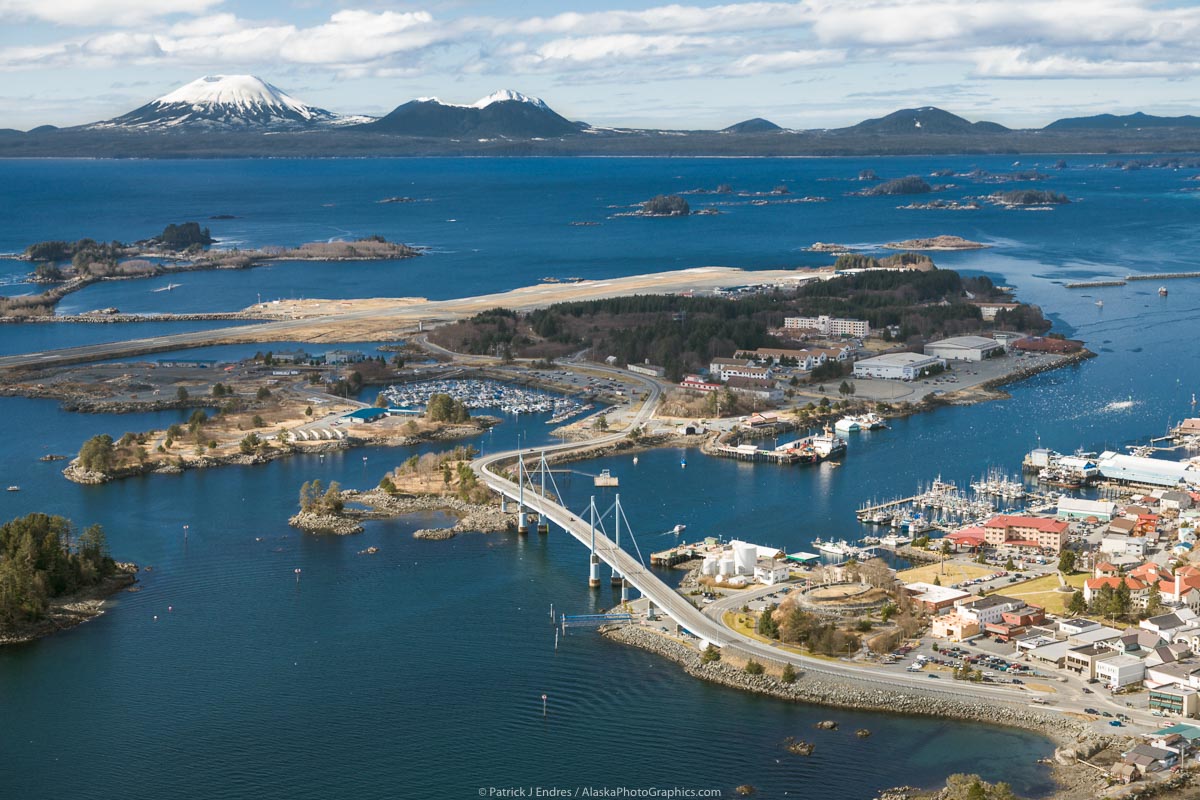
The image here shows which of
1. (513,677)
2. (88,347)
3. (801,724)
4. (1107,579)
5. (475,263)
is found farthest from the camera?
(475,263)

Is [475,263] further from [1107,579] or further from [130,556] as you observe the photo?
[1107,579]

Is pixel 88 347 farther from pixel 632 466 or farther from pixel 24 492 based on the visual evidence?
pixel 632 466

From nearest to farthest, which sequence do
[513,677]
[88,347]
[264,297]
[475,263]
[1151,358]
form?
1. [513,677]
2. [1151,358]
3. [88,347]
4. [264,297]
5. [475,263]

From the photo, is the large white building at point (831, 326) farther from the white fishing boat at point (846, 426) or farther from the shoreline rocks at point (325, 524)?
the shoreline rocks at point (325, 524)

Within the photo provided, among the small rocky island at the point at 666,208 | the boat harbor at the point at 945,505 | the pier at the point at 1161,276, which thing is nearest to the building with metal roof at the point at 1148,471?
the boat harbor at the point at 945,505

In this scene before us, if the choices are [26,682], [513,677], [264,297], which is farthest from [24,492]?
[264,297]

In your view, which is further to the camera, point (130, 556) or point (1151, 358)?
point (1151, 358)

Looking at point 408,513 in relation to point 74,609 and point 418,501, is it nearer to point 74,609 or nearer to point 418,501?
point 418,501
